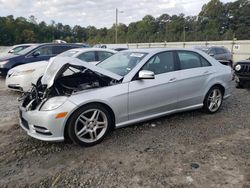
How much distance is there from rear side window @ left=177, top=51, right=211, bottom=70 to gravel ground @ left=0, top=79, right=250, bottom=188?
45.0 inches

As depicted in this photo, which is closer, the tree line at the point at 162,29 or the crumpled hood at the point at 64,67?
the crumpled hood at the point at 64,67

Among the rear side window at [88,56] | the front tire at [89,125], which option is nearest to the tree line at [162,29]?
the rear side window at [88,56]

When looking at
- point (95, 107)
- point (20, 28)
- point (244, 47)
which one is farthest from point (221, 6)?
point (95, 107)

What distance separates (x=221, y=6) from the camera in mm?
69500

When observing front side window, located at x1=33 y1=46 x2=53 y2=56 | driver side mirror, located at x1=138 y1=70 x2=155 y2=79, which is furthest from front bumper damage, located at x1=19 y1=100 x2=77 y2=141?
front side window, located at x1=33 y1=46 x2=53 y2=56

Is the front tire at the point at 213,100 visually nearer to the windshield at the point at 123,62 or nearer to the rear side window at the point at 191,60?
the rear side window at the point at 191,60

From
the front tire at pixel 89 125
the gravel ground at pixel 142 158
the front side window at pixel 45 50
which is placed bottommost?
the gravel ground at pixel 142 158

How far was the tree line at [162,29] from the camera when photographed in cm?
5903

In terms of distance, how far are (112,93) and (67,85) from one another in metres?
0.84

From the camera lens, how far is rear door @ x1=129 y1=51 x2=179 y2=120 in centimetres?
400

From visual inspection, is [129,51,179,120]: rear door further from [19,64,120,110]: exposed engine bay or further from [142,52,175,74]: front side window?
[19,64,120,110]: exposed engine bay

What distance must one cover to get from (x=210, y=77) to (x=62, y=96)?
315 cm

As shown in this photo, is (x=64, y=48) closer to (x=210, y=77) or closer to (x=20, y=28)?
(x=210, y=77)

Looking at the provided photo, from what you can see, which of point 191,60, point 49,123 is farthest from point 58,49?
point 49,123
